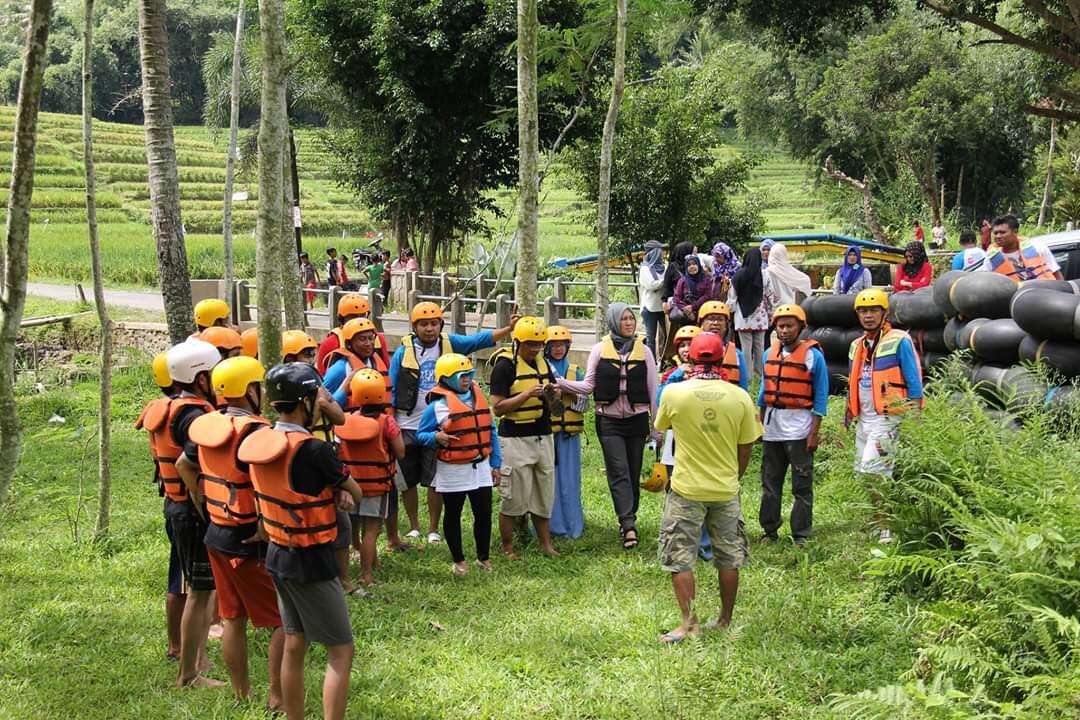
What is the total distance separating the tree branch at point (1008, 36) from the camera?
531 inches

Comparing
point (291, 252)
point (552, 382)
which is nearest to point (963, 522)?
point (552, 382)

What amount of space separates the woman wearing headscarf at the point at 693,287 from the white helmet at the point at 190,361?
6.49 meters

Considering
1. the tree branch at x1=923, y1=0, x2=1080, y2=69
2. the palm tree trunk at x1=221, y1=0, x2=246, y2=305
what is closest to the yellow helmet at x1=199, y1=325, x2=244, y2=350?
the tree branch at x1=923, y1=0, x2=1080, y2=69

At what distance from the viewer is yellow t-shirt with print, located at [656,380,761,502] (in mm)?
5688

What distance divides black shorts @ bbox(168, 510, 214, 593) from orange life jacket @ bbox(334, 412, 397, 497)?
1528 millimetres

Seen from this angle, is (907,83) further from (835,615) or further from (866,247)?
(835,615)

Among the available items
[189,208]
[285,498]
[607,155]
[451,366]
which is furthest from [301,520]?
[189,208]

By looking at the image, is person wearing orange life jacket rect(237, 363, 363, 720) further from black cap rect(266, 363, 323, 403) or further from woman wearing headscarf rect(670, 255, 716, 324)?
woman wearing headscarf rect(670, 255, 716, 324)

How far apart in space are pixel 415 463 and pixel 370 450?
0.91 meters

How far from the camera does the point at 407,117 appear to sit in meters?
19.9

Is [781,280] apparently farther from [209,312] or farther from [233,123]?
[233,123]

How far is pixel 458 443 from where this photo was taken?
23.2 feet

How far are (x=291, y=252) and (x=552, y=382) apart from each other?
4027 millimetres

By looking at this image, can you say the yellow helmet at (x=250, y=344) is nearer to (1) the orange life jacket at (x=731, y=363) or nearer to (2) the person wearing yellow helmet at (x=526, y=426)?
(2) the person wearing yellow helmet at (x=526, y=426)
